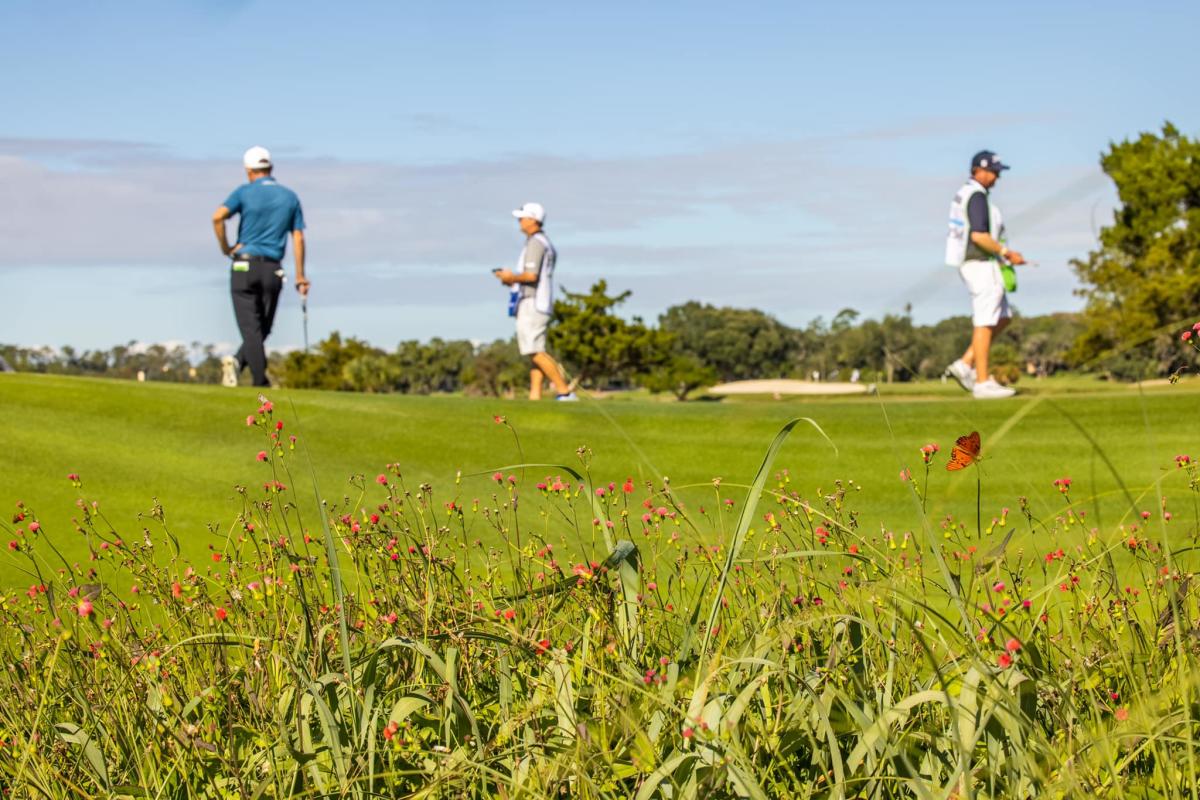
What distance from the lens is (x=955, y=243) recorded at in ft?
46.0

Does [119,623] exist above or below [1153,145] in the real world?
below

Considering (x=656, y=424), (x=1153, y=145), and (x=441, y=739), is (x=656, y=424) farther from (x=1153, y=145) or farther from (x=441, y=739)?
(x=1153, y=145)

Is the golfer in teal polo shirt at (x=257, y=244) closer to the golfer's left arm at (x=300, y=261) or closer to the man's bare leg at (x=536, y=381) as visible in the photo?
the golfer's left arm at (x=300, y=261)

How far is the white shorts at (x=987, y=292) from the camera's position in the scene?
13.8 meters

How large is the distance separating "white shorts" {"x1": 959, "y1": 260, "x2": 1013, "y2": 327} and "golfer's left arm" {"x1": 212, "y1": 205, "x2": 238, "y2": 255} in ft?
26.3

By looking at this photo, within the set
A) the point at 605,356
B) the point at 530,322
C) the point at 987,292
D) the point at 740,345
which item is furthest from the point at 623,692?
→ the point at 740,345

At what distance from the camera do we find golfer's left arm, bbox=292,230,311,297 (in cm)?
1484

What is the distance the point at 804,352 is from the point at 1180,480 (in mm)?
107080

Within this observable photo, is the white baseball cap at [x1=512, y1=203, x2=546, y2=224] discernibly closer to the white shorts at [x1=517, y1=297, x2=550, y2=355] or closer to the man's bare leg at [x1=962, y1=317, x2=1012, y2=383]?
the white shorts at [x1=517, y1=297, x2=550, y2=355]

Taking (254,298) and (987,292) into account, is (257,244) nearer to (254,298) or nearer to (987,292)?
(254,298)

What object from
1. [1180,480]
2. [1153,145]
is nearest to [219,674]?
[1180,480]

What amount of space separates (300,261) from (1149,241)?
4913cm

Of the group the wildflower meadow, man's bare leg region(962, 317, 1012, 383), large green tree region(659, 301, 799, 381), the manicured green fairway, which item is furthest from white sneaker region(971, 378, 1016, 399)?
large green tree region(659, 301, 799, 381)

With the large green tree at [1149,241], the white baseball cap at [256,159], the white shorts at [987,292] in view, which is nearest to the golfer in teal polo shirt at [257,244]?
the white baseball cap at [256,159]
